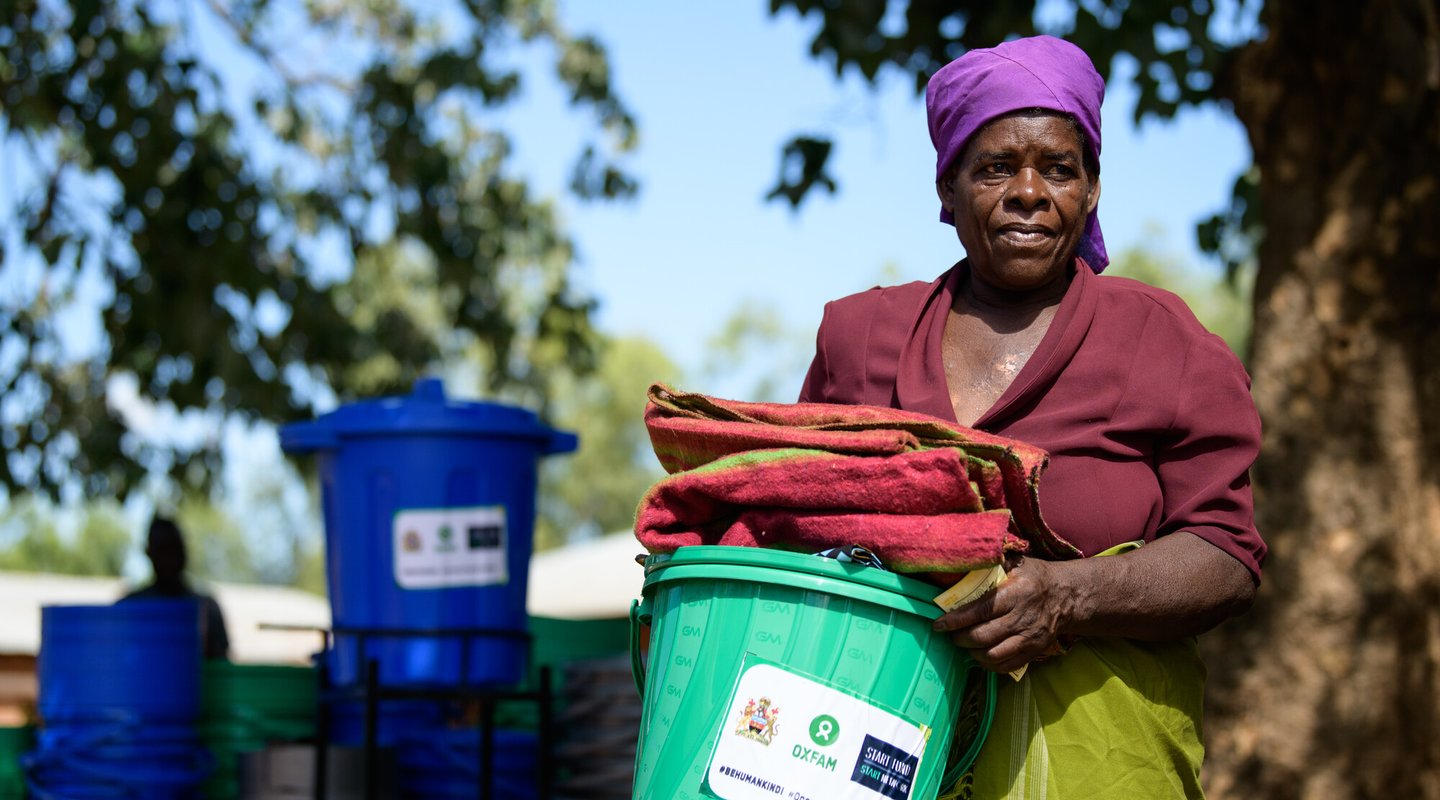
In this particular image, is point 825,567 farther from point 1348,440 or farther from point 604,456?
point 604,456

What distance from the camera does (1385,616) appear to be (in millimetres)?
5078

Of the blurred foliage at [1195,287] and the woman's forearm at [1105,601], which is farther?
the blurred foliage at [1195,287]

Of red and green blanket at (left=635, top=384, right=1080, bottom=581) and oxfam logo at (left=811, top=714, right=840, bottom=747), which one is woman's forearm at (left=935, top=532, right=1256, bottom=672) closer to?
red and green blanket at (left=635, top=384, right=1080, bottom=581)

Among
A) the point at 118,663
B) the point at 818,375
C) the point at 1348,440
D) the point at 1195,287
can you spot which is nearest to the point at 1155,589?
the point at 818,375

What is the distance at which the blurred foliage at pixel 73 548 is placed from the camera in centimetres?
3978

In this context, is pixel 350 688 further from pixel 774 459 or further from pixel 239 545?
pixel 239 545

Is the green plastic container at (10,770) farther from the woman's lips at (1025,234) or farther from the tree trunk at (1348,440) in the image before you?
the tree trunk at (1348,440)

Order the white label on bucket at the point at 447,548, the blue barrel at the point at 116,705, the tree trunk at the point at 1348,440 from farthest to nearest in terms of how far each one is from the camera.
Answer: the tree trunk at the point at 1348,440 < the white label on bucket at the point at 447,548 < the blue barrel at the point at 116,705

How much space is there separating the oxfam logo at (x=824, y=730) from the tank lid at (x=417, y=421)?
2.33 metres

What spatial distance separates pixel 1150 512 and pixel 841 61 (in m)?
3.86

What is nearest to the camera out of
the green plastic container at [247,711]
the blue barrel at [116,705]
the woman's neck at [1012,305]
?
the woman's neck at [1012,305]

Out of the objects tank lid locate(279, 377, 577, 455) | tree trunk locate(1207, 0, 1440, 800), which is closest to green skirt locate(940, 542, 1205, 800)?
tank lid locate(279, 377, 577, 455)

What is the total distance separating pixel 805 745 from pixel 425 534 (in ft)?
7.70

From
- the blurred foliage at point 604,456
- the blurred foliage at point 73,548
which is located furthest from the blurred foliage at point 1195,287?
the blurred foliage at point 73,548
